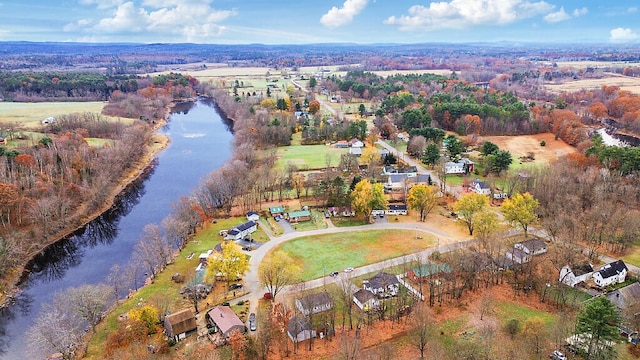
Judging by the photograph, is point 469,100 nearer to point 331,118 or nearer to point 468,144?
point 468,144

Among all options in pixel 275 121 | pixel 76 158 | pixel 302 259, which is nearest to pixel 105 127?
pixel 76 158

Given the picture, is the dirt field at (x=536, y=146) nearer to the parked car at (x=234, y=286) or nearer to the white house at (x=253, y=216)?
the white house at (x=253, y=216)

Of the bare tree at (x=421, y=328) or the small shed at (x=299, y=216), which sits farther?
the small shed at (x=299, y=216)

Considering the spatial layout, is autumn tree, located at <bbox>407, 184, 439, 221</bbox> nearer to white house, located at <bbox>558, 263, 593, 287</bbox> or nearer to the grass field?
the grass field

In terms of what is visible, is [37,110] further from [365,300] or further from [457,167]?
[365,300]

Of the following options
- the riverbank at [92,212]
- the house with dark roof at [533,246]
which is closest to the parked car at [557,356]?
the house with dark roof at [533,246]

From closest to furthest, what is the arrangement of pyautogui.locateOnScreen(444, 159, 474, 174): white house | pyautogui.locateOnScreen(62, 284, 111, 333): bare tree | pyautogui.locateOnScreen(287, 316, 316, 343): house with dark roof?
1. pyautogui.locateOnScreen(287, 316, 316, 343): house with dark roof
2. pyautogui.locateOnScreen(62, 284, 111, 333): bare tree
3. pyautogui.locateOnScreen(444, 159, 474, 174): white house

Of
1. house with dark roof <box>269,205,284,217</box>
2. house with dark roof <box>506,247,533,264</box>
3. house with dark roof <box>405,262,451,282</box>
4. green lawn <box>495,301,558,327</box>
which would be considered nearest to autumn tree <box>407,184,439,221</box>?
house with dark roof <box>506,247,533,264</box>
